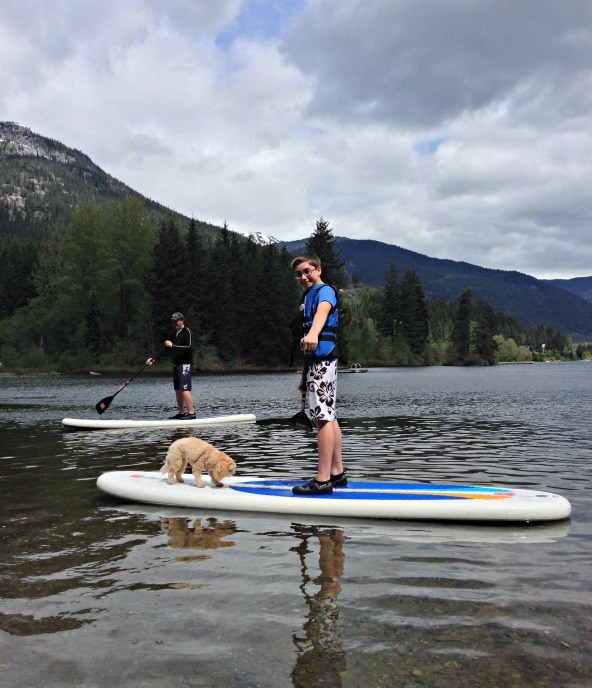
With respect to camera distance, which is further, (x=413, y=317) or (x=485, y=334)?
(x=485, y=334)

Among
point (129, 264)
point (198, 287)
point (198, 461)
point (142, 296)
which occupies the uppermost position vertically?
point (129, 264)

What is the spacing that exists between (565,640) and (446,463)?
7.26 meters

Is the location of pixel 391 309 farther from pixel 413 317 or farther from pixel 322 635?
pixel 322 635

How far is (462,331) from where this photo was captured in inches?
5084

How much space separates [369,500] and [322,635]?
3015 millimetres

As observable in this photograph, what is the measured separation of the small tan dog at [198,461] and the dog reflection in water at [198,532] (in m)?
0.85

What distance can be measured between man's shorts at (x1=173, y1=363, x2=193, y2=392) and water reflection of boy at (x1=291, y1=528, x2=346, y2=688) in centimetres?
1163

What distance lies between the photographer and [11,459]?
11633 mm

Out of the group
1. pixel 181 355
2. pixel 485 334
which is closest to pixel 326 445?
pixel 181 355

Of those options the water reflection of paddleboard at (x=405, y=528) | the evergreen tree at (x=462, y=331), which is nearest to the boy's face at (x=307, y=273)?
the water reflection of paddleboard at (x=405, y=528)

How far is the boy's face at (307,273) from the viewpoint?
23.9 feet

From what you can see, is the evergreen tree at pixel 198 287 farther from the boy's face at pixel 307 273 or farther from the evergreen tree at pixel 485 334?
the boy's face at pixel 307 273

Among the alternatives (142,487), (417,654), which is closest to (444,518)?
(417,654)

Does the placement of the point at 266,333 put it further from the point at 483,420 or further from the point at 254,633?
the point at 254,633
